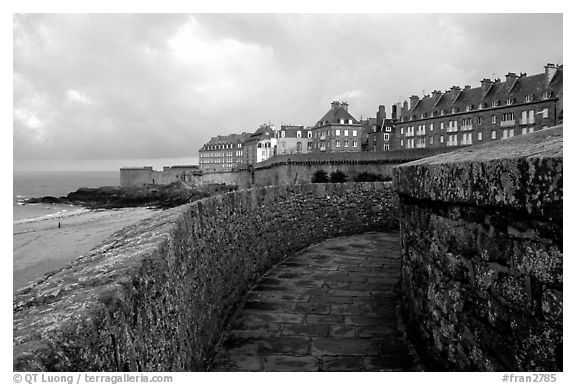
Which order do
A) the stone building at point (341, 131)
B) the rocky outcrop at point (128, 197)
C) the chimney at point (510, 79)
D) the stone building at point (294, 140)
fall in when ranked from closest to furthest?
the chimney at point (510, 79), the rocky outcrop at point (128, 197), the stone building at point (341, 131), the stone building at point (294, 140)

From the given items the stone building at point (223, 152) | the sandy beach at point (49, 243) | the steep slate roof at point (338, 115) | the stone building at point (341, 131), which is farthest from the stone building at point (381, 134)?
the sandy beach at point (49, 243)

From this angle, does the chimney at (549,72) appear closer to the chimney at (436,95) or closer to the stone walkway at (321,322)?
the chimney at (436,95)

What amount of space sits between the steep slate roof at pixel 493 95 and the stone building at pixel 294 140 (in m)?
27.5

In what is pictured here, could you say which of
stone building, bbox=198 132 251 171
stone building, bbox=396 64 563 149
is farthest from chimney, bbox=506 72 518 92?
stone building, bbox=198 132 251 171

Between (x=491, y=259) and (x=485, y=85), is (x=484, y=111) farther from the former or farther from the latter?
(x=491, y=259)

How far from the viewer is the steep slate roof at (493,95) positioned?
49406mm

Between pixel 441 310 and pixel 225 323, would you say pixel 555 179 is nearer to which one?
pixel 441 310

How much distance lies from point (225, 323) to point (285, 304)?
3.70 feet

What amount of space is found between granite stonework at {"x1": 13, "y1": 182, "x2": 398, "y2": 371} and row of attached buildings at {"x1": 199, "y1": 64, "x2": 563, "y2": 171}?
109 feet

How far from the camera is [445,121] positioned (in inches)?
2445

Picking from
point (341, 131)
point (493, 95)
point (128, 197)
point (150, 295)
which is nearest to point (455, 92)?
point (493, 95)

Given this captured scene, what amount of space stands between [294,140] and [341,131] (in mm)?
17825

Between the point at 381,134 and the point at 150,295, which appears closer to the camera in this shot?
the point at 150,295
